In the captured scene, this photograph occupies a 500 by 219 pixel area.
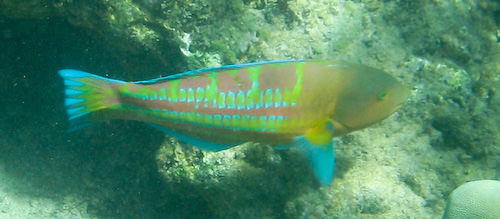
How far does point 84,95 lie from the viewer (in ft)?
7.93

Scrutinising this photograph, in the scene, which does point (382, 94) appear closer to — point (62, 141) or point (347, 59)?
point (347, 59)

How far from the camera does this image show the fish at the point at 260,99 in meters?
2.40

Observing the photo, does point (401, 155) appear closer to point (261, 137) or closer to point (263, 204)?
point (263, 204)

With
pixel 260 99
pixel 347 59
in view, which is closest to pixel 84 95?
pixel 260 99

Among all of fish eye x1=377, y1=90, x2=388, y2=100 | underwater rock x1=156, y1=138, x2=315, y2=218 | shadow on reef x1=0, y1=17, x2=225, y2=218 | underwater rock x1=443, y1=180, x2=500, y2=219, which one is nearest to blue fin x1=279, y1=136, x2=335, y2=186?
fish eye x1=377, y1=90, x2=388, y2=100

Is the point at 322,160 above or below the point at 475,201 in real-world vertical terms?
above

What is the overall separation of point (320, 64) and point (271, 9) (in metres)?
1.35

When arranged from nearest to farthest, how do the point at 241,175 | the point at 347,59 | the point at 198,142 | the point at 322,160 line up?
1. the point at 322,160
2. the point at 198,142
3. the point at 241,175
4. the point at 347,59

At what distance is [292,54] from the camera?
136 inches

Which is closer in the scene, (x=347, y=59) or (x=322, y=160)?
(x=322, y=160)

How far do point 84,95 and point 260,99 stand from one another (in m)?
1.18

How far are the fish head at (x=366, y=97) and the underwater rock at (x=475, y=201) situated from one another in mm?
1432

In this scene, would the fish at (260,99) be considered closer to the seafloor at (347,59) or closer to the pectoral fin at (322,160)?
the pectoral fin at (322,160)

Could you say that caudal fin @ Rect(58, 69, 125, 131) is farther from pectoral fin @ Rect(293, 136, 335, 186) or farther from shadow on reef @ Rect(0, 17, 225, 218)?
shadow on reef @ Rect(0, 17, 225, 218)
